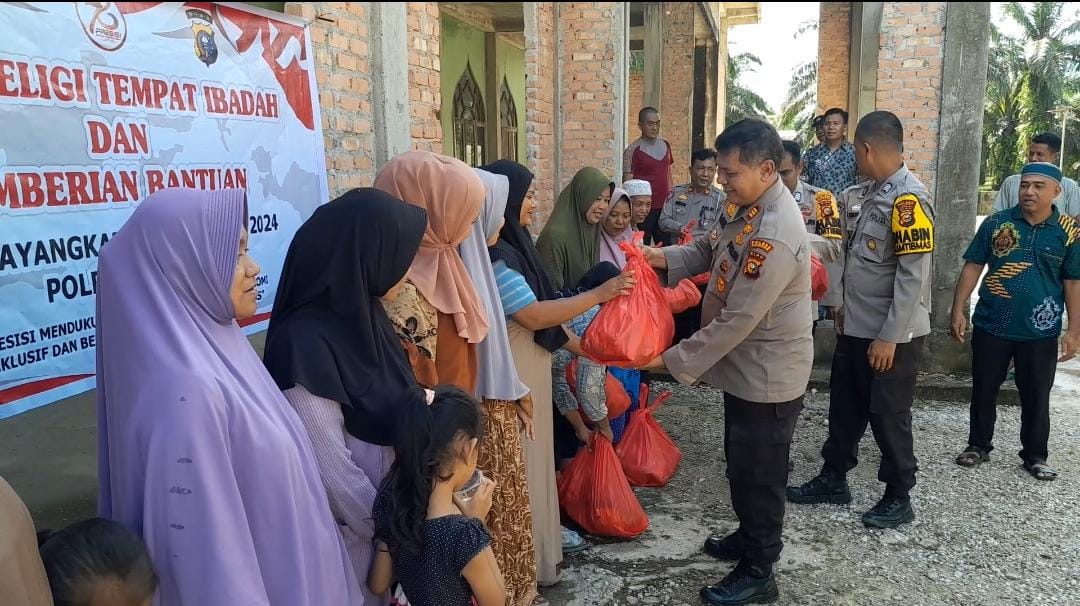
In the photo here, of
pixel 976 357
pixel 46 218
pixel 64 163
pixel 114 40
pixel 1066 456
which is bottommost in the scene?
pixel 1066 456

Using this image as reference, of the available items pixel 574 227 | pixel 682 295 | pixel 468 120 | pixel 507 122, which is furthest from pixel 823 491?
pixel 507 122

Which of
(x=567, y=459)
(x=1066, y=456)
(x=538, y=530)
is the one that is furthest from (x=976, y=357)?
(x=538, y=530)

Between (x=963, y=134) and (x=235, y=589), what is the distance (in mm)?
6476

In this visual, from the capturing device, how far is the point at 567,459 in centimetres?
378

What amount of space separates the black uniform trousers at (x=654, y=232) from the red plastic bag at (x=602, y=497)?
144 inches

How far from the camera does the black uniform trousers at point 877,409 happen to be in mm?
3584

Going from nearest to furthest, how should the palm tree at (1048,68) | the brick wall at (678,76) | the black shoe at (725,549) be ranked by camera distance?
the black shoe at (725,549) → the brick wall at (678,76) → the palm tree at (1048,68)

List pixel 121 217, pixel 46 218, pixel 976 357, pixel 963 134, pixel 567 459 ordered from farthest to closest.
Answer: pixel 963 134, pixel 976 357, pixel 567 459, pixel 121 217, pixel 46 218

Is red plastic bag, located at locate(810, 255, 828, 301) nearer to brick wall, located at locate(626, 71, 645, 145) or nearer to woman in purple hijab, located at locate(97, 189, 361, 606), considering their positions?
woman in purple hijab, located at locate(97, 189, 361, 606)

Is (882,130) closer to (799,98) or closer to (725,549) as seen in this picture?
(725,549)

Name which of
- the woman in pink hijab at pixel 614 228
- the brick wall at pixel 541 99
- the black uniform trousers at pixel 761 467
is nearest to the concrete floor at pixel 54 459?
the black uniform trousers at pixel 761 467

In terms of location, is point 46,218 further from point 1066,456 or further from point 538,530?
point 1066,456

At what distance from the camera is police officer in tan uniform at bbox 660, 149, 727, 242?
620cm

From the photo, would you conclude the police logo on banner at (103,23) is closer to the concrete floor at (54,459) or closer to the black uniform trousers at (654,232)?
the concrete floor at (54,459)
